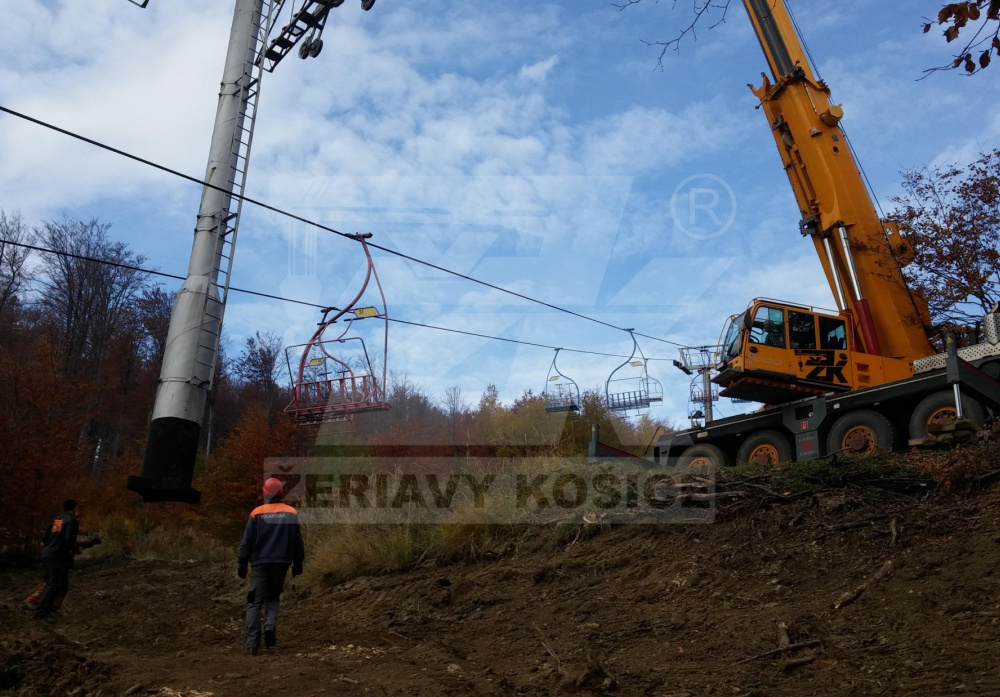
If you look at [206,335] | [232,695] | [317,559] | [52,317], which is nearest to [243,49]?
[206,335]

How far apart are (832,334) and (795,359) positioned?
985 millimetres

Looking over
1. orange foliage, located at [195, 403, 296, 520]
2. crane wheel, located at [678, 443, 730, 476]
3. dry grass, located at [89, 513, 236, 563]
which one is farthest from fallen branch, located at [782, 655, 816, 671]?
orange foliage, located at [195, 403, 296, 520]

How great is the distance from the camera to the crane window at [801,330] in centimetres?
1315

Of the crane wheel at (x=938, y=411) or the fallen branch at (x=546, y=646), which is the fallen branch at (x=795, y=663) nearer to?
the fallen branch at (x=546, y=646)

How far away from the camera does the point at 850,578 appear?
22.4 ft

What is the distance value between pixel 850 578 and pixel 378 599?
568 cm

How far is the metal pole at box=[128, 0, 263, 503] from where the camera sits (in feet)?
29.9

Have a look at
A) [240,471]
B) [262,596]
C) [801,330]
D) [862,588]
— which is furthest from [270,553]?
[240,471]

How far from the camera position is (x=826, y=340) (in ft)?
43.6

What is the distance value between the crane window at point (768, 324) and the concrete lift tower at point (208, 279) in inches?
312

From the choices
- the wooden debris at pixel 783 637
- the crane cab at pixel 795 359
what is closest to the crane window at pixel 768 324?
the crane cab at pixel 795 359

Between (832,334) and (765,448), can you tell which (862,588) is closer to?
(765,448)

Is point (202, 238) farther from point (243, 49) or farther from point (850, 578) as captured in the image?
point (850, 578)

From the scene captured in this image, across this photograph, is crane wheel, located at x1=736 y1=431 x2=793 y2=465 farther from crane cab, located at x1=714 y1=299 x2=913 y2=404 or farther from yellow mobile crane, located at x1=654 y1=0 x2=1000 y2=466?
crane cab, located at x1=714 y1=299 x2=913 y2=404
